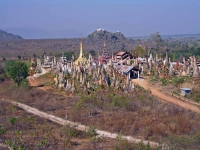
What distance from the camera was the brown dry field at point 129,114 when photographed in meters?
13.9

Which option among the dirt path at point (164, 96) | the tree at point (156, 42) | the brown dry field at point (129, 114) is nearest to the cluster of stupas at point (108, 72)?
the brown dry field at point (129, 114)

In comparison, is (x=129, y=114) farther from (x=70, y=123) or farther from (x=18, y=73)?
(x=18, y=73)

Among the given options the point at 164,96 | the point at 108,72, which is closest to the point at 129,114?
the point at 164,96

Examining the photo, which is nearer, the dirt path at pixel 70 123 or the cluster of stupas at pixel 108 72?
the dirt path at pixel 70 123

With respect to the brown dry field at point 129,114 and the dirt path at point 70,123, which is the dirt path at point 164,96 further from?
the dirt path at point 70,123

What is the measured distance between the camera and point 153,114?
55.8 ft

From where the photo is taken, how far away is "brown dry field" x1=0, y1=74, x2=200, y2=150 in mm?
13916

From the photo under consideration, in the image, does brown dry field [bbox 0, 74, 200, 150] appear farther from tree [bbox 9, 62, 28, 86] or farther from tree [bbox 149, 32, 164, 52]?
tree [bbox 149, 32, 164, 52]

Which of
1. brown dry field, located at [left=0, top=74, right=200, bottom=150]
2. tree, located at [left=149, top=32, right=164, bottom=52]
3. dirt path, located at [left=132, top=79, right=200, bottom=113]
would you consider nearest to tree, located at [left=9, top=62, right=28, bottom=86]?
brown dry field, located at [left=0, top=74, right=200, bottom=150]

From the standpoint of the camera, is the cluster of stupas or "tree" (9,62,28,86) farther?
"tree" (9,62,28,86)

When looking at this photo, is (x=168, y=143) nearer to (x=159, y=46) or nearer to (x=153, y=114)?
(x=153, y=114)

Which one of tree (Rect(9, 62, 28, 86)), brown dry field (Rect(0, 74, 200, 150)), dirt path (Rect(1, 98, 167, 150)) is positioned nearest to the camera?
dirt path (Rect(1, 98, 167, 150))

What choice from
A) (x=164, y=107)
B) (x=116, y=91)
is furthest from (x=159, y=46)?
(x=164, y=107)

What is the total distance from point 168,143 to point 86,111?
736cm
